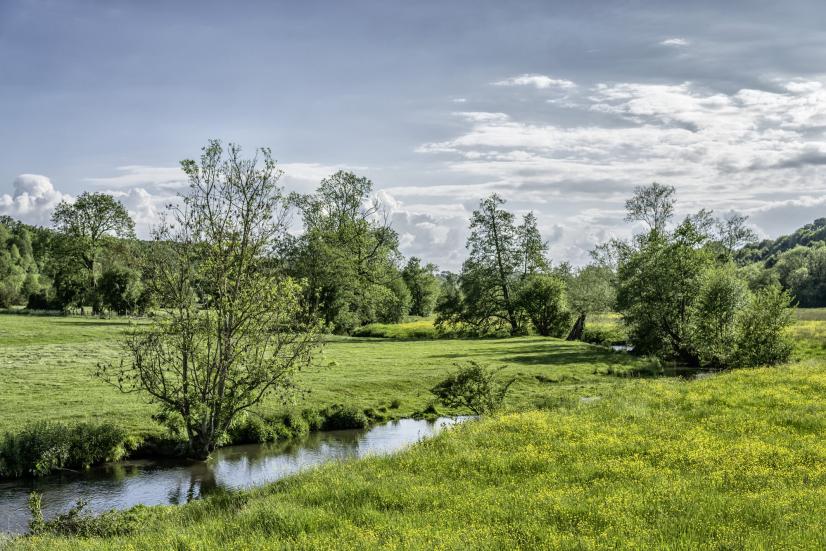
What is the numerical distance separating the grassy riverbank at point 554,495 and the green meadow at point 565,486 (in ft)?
0.13

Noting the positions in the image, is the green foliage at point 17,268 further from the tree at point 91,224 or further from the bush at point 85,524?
the bush at point 85,524

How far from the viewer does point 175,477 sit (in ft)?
75.4

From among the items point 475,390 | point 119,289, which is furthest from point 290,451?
point 119,289

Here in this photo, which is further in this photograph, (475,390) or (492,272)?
(492,272)

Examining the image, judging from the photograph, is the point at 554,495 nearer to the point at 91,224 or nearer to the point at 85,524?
the point at 85,524

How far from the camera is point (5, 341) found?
2077 inches

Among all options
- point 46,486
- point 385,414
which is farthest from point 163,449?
point 385,414

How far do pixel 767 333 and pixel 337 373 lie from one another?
29527mm

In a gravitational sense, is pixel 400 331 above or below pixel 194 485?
above

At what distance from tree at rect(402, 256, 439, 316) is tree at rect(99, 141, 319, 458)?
104m

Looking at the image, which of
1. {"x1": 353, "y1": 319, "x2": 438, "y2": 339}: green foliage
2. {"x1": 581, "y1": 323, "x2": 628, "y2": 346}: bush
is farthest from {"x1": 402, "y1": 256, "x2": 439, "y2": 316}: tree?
{"x1": 581, "y1": 323, "x2": 628, "y2": 346}: bush

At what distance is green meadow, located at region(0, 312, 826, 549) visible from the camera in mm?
11297

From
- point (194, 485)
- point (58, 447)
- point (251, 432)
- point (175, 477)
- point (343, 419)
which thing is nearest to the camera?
point (194, 485)

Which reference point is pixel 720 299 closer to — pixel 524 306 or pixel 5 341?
pixel 524 306
